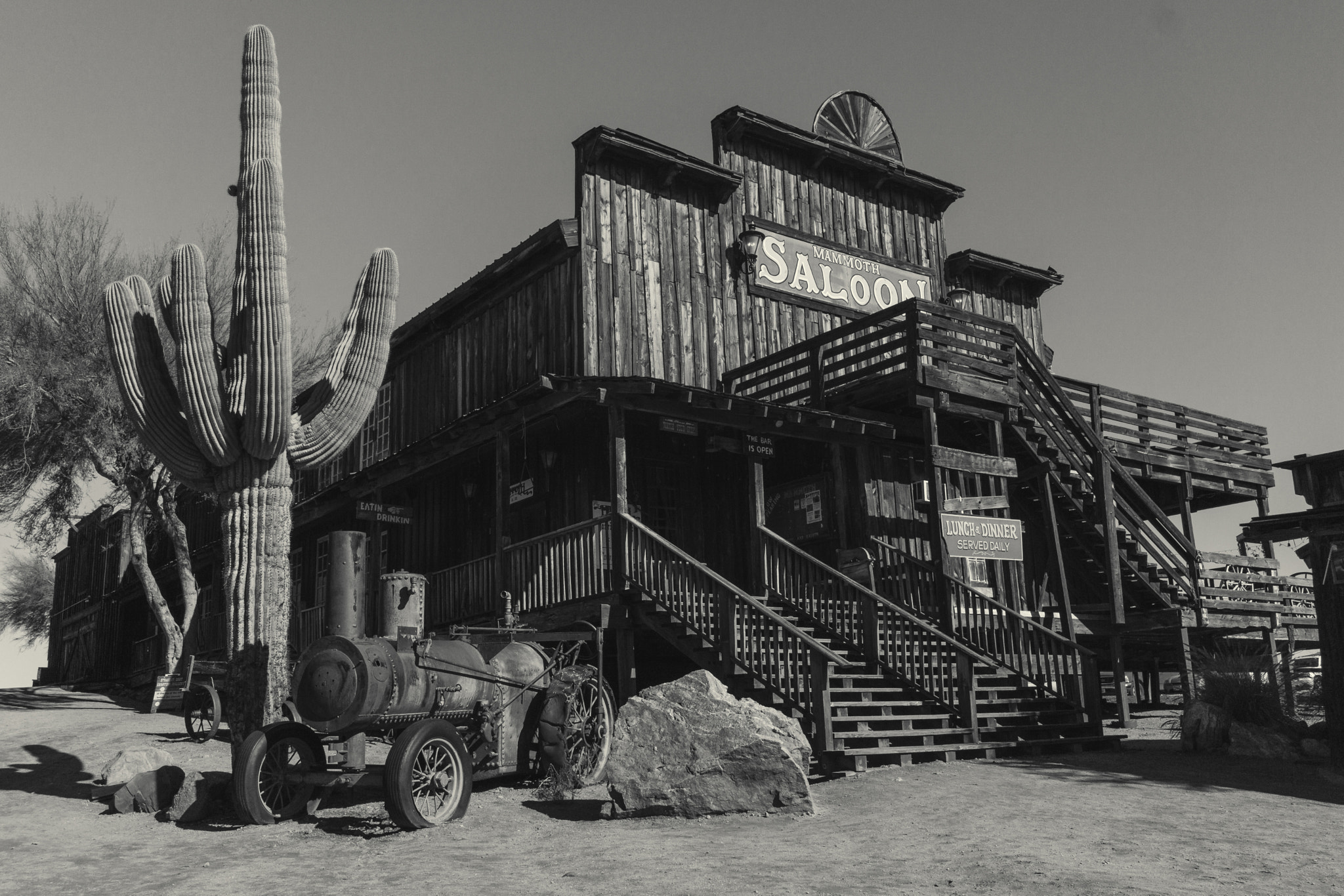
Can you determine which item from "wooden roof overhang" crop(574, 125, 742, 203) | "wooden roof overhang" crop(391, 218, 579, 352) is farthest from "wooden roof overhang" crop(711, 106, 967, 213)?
"wooden roof overhang" crop(391, 218, 579, 352)

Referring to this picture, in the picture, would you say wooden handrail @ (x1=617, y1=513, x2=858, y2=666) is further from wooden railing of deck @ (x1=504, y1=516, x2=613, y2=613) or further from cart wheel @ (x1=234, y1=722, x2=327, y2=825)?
cart wheel @ (x1=234, y1=722, x2=327, y2=825)

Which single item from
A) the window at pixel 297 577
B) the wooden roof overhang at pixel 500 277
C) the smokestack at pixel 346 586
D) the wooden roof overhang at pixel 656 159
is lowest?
the smokestack at pixel 346 586

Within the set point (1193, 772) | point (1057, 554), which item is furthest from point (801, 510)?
point (1193, 772)

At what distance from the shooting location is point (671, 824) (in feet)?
29.8

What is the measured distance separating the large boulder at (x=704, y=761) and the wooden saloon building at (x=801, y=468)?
72.9 inches

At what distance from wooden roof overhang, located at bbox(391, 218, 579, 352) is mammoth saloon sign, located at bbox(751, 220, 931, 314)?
3.57 meters

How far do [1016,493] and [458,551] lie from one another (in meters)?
9.26

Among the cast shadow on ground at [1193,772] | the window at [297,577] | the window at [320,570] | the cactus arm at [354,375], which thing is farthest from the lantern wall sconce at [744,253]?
the window at [297,577]

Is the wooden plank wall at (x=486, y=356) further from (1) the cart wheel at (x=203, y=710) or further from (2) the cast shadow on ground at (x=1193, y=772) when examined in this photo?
(2) the cast shadow on ground at (x=1193, y=772)

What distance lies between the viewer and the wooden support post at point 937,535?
1491cm

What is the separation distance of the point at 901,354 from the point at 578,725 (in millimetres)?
7866

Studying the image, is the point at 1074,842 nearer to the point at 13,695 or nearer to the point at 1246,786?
the point at 1246,786

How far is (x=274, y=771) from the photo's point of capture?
31.1ft

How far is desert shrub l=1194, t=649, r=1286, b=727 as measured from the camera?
42.5ft
